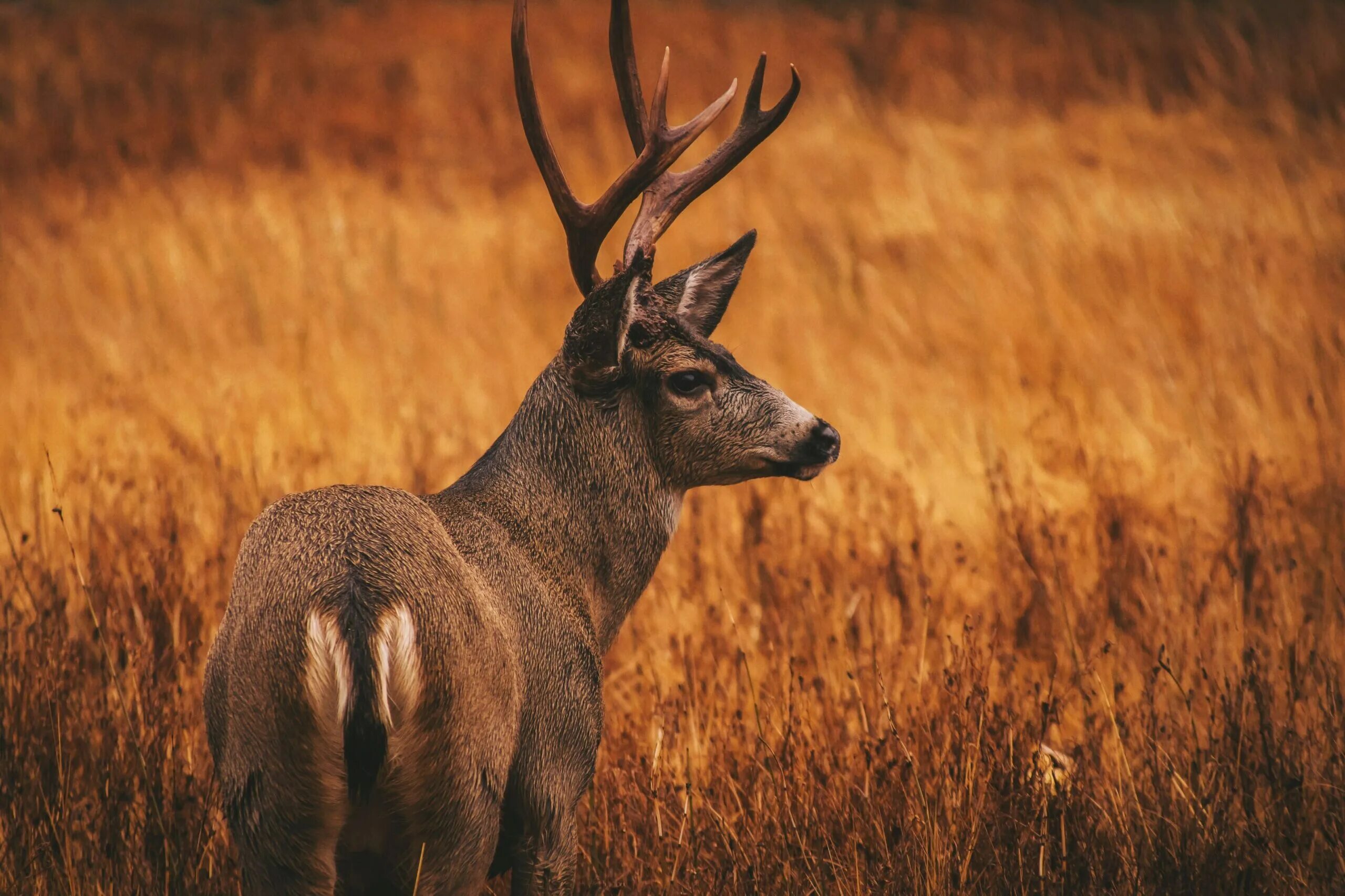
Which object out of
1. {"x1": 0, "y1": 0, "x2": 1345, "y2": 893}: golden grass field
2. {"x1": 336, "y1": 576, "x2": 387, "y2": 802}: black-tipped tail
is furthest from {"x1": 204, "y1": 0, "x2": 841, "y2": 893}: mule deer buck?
{"x1": 0, "y1": 0, "x2": 1345, "y2": 893}: golden grass field

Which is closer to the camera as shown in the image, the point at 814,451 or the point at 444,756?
the point at 444,756

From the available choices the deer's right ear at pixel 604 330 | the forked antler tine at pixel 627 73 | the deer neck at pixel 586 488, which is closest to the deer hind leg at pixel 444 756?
the deer neck at pixel 586 488

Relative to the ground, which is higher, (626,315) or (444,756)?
(626,315)

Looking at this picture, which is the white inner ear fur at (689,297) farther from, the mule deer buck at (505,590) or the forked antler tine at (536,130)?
the forked antler tine at (536,130)

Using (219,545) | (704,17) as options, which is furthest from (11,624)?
(704,17)

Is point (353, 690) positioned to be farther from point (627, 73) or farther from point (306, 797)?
point (627, 73)

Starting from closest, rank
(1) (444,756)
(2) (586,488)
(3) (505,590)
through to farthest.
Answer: (1) (444,756), (3) (505,590), (2) (586,488)

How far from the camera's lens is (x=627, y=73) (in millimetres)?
4742

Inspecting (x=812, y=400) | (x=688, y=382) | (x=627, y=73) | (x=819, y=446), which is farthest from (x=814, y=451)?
(x=812, y=400)

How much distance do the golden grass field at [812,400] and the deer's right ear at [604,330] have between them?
891 mm

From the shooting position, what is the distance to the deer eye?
13.4ft

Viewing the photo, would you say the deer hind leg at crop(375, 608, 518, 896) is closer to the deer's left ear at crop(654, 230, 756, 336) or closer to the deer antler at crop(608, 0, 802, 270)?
the deer's left ear at crop(654, 230, 756, 336)

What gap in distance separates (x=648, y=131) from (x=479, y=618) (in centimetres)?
205

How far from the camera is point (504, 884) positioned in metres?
4.17
